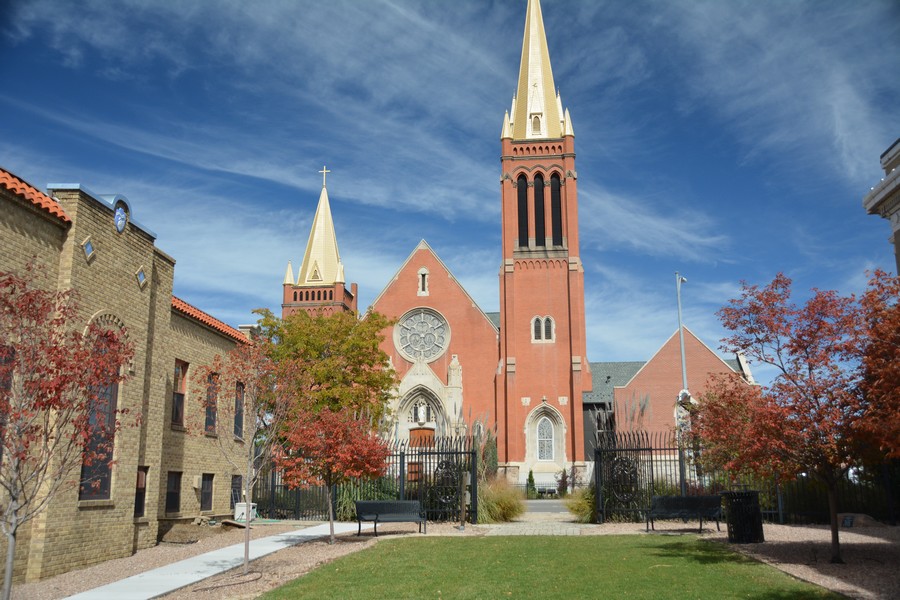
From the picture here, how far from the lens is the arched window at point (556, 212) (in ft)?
158

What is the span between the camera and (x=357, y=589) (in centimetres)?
1141

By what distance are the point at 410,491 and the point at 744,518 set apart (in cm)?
1089

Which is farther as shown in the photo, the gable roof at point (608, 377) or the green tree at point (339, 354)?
the gable roof at point (608, 377)

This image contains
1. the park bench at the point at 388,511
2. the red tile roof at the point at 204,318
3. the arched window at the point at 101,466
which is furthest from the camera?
the red tile roof at the point at 204,318

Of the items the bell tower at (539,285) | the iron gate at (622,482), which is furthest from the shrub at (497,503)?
the bell tower at (539,285)

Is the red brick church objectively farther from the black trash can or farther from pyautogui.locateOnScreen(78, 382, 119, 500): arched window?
pyautogui.locateOnScreen(78, 382, 119, 500): arched window

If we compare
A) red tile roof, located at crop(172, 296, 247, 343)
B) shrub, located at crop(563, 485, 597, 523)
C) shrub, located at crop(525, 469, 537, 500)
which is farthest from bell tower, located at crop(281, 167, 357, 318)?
shrub, located at crop(563, 485, 597, 523)

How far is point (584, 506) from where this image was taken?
22.8 meters

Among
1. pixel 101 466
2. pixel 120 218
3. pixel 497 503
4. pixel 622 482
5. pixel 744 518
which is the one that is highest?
pixel 120 218

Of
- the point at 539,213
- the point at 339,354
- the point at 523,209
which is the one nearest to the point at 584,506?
the point at 339,354

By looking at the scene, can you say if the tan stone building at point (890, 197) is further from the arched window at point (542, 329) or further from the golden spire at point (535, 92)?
the golden spire at point (535, 92)

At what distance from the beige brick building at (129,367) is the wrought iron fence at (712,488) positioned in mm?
11114

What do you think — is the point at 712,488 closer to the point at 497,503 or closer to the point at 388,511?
the point at 497,503

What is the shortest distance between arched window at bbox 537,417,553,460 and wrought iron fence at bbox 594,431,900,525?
21425mm
